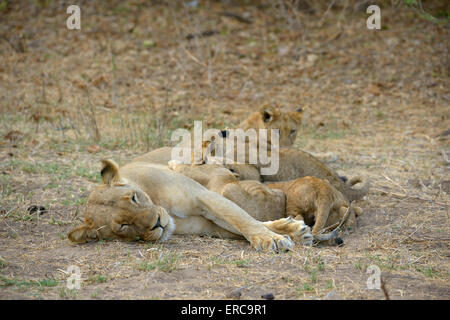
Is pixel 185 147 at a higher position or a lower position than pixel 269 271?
higher

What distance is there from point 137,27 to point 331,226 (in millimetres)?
8751

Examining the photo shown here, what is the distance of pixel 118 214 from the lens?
4.23 metres

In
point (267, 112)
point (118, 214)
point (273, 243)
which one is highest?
point (267, 112)

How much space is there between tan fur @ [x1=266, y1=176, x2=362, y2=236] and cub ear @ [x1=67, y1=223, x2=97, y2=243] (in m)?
1.69

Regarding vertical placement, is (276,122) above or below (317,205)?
above

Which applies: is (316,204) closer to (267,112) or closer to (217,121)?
(267,112)

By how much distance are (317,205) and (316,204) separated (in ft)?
0.07

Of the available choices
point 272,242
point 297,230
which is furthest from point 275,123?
point 272,242

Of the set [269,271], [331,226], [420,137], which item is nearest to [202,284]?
[269,271]

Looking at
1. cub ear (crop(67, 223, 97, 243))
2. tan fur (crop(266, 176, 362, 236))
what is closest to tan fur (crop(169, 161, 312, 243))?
tan fur (crop(266, 176, 362, 236))

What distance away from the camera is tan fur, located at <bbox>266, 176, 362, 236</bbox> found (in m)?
4.90

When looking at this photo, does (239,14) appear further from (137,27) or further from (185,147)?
(185,147)

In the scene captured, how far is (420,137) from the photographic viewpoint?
855 cm

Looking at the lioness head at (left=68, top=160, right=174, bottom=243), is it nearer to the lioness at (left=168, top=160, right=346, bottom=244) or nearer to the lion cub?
the lioness at (left=168, top=160, right=346, bottom=244)
